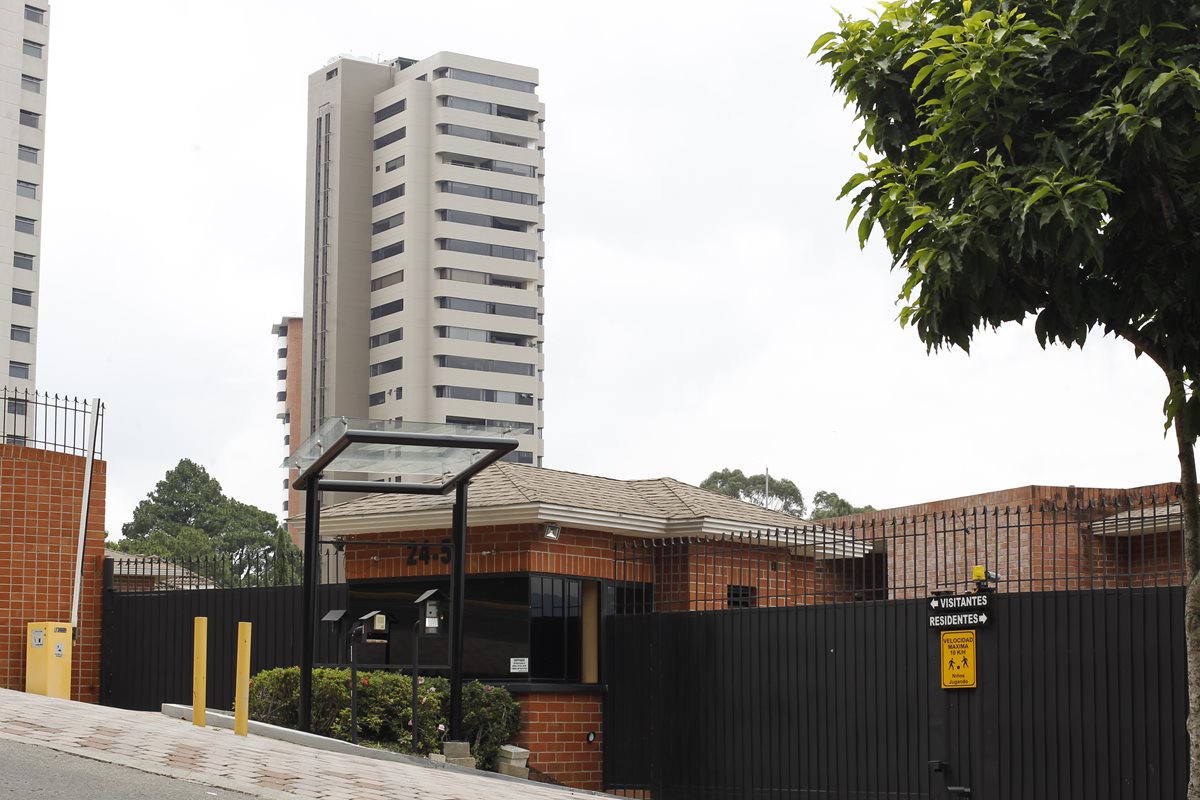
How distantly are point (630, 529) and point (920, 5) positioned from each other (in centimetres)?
886

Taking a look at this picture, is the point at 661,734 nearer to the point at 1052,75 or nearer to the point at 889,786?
the point at 889,786

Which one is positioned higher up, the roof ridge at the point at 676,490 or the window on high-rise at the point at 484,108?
the window on high-rise at the point at 484,108

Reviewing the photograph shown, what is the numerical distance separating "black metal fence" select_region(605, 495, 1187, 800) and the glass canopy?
2.73 m

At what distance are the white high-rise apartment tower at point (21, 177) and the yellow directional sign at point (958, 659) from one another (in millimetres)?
82949

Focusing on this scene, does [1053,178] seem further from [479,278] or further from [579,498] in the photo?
[479,278]

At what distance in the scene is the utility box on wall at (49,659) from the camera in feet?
66.5

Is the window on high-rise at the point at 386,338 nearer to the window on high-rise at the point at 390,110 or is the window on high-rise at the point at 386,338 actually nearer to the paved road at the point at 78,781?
the window on high-rise at the point at 390,110

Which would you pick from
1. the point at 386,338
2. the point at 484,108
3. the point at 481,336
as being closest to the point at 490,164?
the point at 484,108

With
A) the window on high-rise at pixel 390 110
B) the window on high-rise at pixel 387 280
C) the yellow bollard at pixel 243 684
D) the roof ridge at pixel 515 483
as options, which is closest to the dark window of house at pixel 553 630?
the roof ridge at pixel 515 483

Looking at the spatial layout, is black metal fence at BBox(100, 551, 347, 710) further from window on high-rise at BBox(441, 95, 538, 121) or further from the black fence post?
window on high-rise at BBox(441, 95, 538, 121)

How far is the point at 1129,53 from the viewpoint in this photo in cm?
1074

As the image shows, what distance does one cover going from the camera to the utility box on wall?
20281 millimetres

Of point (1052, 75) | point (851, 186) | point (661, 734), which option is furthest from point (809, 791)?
point (1052, 75)

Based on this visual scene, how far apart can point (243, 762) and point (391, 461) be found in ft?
14.4
